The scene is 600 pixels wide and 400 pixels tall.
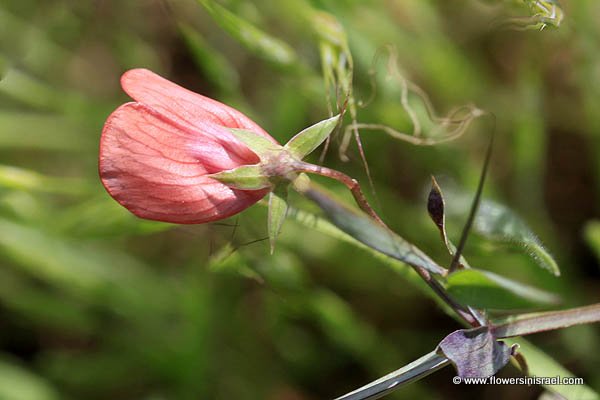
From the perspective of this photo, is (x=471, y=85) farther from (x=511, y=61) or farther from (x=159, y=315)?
(x=159, y=315)

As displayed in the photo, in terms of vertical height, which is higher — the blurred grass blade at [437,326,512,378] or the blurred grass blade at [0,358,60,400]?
the blurred grass blade at [0,358,60,400]

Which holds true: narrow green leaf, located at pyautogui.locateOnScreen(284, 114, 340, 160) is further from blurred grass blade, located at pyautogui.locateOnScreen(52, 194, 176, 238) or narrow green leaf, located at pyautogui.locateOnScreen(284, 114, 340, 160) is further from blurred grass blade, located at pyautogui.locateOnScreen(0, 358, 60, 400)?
blurred grass blade, located at pyautogui.locateOnScreen(0, 358, 60, 400)

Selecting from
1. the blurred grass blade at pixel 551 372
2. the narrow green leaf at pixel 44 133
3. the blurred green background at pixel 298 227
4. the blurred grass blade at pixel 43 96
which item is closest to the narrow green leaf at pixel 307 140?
the blurred grass blade at pixel 551 372

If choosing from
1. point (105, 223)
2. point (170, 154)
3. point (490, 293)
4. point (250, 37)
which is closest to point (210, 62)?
point (250, 37)

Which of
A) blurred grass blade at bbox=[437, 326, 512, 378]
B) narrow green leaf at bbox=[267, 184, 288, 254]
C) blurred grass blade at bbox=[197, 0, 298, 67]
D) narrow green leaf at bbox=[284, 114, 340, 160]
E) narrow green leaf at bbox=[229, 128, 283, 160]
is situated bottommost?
blurred grass blade at bbox=[437, 326, 512, 378]

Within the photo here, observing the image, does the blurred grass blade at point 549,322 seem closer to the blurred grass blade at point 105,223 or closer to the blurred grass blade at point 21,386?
the blurred grass blade at point 105,223

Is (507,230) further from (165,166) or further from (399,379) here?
(165,166)

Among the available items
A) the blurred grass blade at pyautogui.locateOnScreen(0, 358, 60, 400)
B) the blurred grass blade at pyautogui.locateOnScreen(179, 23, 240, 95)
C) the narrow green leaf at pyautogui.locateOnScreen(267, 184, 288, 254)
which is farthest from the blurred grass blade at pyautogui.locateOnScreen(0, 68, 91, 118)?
the narrow green leaf at pyautogui.locateOnScreen(267, 184, 288, 254)
